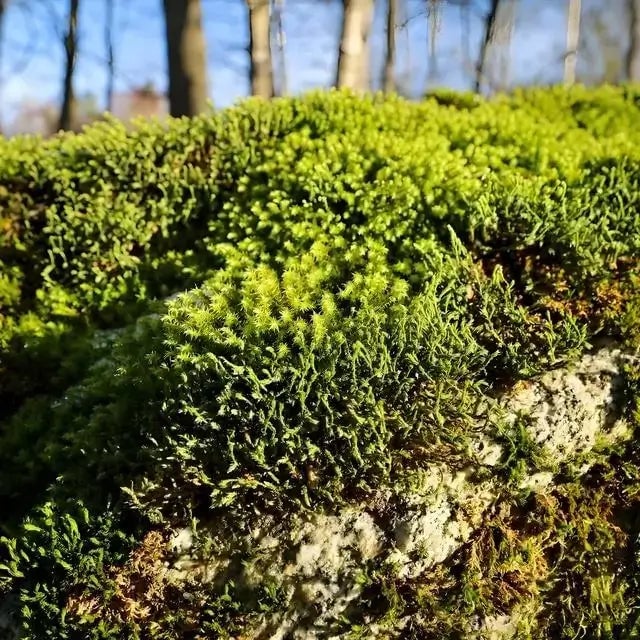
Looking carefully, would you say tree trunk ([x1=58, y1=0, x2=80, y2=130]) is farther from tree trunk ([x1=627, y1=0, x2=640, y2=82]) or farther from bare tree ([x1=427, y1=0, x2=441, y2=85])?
tree trunk ([x1=627, y1=0, x2=640, y2=82])

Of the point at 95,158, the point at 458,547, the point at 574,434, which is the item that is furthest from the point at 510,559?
the point at 95,158

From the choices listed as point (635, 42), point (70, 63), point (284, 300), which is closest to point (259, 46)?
point (284, 300)

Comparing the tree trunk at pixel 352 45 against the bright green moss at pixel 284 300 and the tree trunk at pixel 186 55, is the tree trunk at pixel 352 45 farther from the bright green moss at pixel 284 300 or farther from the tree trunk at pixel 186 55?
the tree trunk at pixel 186 55

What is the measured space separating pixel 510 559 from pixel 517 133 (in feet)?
9.78

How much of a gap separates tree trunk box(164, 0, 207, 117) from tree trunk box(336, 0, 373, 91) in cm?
203

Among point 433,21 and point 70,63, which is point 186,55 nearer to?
point 433,21

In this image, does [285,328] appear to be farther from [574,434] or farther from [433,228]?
[574,434]

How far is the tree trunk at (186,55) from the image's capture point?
7.19 metres

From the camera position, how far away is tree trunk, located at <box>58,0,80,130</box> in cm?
1317

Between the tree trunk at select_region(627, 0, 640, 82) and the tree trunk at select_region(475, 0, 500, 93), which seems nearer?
the tree trunk at select_region(475, 0, 500, 93)

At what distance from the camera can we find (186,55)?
722 cm

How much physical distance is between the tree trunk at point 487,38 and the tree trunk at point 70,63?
366 inches

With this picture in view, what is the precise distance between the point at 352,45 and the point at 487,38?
2.90 metres

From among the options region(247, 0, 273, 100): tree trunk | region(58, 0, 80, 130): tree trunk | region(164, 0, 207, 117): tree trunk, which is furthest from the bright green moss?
region(58, 0, 80, 130): tree trunk
